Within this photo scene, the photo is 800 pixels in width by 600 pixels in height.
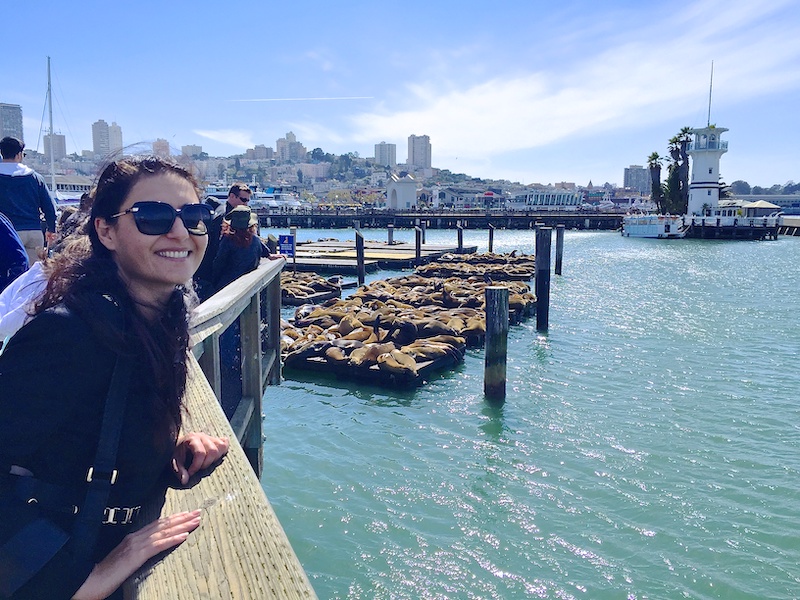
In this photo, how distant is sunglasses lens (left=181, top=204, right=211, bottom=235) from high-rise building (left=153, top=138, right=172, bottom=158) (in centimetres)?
16

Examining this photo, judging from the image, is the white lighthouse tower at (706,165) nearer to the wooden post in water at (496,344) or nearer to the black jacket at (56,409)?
the wooden post in water at (496,344)

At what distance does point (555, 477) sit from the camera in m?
7.20

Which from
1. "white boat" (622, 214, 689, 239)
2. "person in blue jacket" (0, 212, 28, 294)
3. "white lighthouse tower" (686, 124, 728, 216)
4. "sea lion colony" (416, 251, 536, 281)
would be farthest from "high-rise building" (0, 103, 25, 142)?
"person in blue jacket" (0, 212, 28, 294)

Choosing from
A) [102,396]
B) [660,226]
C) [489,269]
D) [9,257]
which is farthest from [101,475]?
[660,226]

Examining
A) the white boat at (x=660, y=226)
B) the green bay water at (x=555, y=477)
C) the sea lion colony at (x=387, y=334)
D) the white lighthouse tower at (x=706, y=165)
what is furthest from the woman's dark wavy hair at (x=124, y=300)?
the white lighthouse tower at (x=706, y=165)

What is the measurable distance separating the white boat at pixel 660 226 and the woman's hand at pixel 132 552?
57.7 meters

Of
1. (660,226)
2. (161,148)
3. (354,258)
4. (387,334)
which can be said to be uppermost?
(660,226)

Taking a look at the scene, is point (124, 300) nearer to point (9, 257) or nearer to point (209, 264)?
point (9, 257)

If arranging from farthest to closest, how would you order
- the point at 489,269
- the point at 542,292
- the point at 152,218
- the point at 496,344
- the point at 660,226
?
1. the point at 660,226
2. the point at 489,269
3. the point at 542,292
4. the point at 496,344
5. the point at 152,218

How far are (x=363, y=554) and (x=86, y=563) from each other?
14.8 feet

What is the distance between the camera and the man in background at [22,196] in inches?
173

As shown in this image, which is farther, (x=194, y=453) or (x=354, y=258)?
(x=354, y=258)

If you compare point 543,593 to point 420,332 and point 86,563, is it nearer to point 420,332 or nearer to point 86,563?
point 86,563

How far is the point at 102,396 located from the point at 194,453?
0.53 meters
